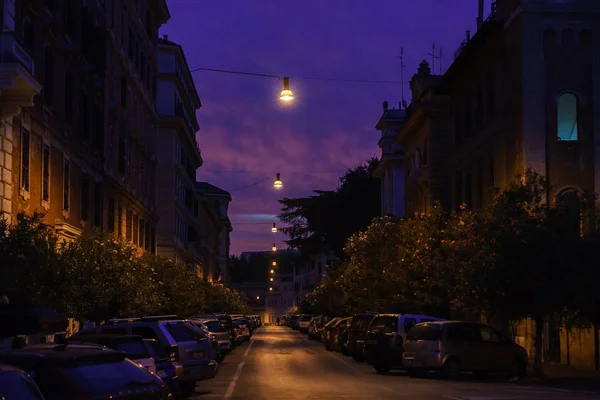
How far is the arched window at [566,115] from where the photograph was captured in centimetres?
3806

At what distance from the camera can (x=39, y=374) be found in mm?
9797

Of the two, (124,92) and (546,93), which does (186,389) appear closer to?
(546,93)

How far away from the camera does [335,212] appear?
295ft

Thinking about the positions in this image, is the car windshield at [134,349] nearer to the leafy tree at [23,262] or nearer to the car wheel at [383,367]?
the leafy tree at [23,262]

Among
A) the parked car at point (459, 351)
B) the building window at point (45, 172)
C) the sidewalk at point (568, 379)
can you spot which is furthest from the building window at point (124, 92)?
the sidewalk at point (568, 379)

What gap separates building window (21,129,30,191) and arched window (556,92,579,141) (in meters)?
20.4

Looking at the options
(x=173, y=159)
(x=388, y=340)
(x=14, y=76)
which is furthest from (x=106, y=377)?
(x=173, y=159)

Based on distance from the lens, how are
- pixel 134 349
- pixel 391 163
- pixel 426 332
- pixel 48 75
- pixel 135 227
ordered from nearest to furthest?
pixel 134 349 < pixel 426 332 < pixel 48 75 < pixel 135 227 < pixel 391 163

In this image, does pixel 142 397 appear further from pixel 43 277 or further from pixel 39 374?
pixel 43 277

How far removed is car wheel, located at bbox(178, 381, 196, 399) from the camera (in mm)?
22247

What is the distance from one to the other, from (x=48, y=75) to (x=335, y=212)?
198ft

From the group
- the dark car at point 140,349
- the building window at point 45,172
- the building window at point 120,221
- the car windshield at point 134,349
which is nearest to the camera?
the dark car at point 140,349

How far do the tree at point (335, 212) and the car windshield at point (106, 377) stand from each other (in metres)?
76.2

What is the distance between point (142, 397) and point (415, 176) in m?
50.9
